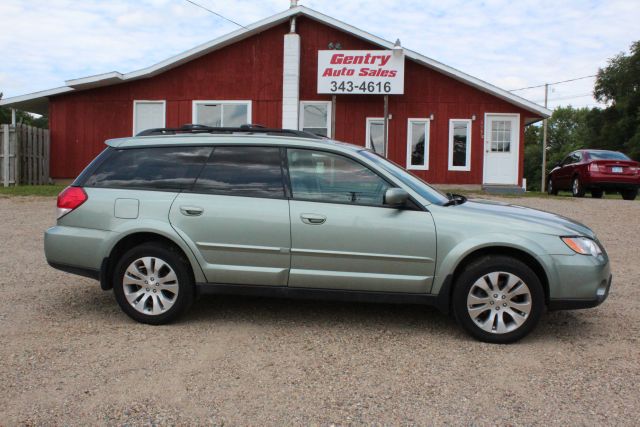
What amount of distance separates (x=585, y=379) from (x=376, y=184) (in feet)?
6.76

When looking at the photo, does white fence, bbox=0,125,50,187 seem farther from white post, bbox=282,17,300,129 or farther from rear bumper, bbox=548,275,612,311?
rear bumper, bbox=548,275,612,311

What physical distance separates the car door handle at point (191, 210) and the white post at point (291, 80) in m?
14.2

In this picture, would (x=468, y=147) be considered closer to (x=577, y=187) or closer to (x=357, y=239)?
(x=577, y=187)

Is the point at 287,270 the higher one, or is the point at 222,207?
the point at 222,207

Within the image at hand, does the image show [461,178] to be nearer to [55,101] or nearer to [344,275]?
[55,101]

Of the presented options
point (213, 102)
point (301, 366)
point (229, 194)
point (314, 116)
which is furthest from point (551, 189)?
point (301, 366)

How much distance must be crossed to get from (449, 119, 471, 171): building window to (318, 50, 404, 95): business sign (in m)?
2.37

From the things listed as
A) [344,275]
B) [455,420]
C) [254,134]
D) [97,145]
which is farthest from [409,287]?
[97,145]

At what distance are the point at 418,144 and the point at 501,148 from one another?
270 cm

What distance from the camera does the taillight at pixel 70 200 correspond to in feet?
16.6

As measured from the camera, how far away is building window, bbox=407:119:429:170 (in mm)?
19016

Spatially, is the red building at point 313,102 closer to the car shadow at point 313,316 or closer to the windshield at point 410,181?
the car shadow at point 313,316

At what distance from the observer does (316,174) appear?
4.87m

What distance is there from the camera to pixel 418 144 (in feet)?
62.8
